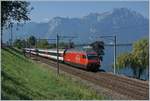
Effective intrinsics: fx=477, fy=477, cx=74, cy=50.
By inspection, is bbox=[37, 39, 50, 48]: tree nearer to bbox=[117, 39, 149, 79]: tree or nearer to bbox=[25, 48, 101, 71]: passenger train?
bbox=[117, 39, 149, 79]: tree

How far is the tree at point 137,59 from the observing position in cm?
8641

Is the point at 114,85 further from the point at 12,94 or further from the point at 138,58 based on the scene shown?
the point at 138,58

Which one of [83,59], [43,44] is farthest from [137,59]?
[43,44]

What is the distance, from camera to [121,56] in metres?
92.8

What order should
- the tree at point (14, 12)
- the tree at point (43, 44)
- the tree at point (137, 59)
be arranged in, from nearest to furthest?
the tree at point (14, 12) < the tree at point (137, 59) < the tree at point (43, 44)

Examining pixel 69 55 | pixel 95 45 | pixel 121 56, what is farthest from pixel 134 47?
pixel 69 55

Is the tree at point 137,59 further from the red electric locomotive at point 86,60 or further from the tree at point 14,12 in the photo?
the tree at point 14,12

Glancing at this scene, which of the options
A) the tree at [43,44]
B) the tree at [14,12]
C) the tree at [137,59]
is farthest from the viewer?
the tree at [43,44]

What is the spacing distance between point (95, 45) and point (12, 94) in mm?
90807

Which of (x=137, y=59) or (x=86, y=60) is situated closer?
(x=86, y=60)

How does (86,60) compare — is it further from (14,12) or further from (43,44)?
(43,44)

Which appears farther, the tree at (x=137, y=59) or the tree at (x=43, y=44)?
the tree at (x=43, y=44)

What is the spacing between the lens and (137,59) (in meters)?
87.8

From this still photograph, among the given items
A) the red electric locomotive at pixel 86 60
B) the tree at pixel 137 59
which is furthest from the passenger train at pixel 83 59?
the tree at pixel 137 59
